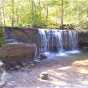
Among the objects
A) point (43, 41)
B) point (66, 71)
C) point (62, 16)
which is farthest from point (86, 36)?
point (66, 71)

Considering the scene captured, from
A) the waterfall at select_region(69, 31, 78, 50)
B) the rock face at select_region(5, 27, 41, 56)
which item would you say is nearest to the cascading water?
the rock face at select_region(5, 27, 41, 56)

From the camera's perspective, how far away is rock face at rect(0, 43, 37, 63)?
1214 centimetres

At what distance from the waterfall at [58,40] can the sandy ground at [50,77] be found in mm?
4592

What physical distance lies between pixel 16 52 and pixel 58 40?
7.23m

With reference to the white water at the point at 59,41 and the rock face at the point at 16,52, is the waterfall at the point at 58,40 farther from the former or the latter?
the rock face at the point at 16,52

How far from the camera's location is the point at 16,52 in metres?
12.8

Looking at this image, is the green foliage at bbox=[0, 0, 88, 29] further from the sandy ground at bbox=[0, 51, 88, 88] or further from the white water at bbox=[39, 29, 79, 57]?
the sandy ground at bbox=[0, 51, 88, 88]

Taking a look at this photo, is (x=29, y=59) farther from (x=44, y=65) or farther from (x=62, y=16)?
(x=62, y=16)

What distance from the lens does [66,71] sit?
1198 cm

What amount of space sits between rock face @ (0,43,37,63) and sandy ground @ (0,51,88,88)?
689 mm

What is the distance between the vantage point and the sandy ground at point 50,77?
921 cm

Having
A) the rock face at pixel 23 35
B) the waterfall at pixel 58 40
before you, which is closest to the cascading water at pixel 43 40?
the waterfall at pixel 58 40

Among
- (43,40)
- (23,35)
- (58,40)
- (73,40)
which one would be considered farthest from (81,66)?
(73,40)

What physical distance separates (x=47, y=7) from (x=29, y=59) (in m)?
14.7
